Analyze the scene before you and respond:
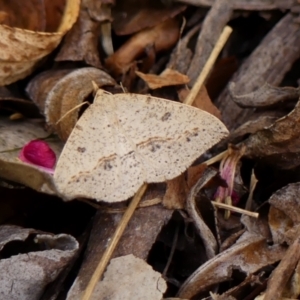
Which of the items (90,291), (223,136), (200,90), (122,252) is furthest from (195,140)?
(90,291)

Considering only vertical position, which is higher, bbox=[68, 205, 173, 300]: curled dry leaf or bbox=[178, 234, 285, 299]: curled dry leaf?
bbox=[178, 234, 285, 299]: curled dry leaf

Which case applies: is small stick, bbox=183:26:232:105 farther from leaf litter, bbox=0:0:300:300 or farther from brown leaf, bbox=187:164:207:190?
brown leaf, bbox=187:164:207:190

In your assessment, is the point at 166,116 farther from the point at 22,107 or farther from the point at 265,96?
the point at 22,107

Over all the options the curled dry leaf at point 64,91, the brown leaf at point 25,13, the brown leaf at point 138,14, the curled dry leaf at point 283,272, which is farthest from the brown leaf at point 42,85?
the curled dry leaf at point 283,272

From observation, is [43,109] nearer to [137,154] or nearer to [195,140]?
[137,154]

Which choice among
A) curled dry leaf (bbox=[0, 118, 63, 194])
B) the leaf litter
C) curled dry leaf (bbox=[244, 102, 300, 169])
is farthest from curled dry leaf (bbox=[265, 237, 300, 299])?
curled dry leaf (bbox=[0, 118, 63, 194])

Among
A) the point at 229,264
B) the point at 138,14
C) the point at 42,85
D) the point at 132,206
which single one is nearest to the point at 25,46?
the point at 42,85
